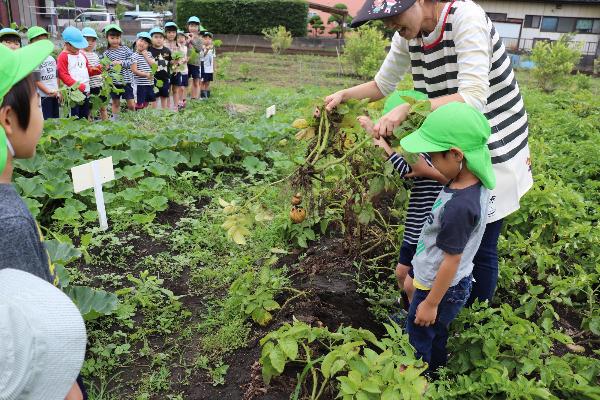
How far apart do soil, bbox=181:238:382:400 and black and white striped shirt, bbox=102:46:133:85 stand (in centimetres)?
568

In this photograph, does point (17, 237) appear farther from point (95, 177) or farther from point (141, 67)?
point (141, 67)

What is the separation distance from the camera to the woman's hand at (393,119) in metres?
2.15

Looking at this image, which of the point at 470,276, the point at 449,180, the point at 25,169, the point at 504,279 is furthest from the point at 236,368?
the point at 25,169

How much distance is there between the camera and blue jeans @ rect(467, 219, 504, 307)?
7.88ft

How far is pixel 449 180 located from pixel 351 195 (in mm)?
1109

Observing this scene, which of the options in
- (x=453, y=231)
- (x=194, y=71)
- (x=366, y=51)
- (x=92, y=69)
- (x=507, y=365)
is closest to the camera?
(x=453, y=231)

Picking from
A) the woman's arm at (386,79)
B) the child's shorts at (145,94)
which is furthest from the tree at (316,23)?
the woman's arm at (386,79)

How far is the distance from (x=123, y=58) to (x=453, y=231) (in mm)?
7195

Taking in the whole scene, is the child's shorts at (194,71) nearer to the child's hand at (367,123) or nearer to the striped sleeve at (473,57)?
the child's hand at (367,123)

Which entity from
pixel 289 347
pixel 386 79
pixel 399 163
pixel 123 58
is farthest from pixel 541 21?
pixel 289 347

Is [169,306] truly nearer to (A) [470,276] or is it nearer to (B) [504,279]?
(A) [470,276]

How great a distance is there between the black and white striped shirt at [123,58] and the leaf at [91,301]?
5.76 m

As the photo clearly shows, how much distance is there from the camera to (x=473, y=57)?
2.00 m

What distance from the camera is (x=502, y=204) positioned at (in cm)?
231
